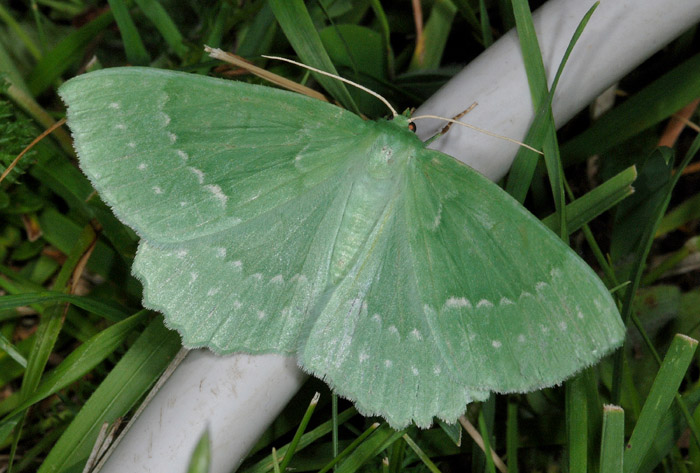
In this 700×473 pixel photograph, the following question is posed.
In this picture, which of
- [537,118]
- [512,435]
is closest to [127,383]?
[512,435]

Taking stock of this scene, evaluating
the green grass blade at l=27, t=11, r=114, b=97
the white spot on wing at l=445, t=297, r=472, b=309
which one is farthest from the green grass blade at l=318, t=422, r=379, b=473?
the green grass blade at l=27, t=11, r=114, b=97

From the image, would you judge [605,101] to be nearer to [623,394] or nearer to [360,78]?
[360,78]

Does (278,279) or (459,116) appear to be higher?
(459,116)

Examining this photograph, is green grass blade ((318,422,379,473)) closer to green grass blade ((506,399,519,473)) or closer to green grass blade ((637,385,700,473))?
green grass blade ((506,399,519,473))

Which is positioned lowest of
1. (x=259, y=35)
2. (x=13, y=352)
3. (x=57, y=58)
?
(x=13, y=352)

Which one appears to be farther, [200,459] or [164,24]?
[164,24]

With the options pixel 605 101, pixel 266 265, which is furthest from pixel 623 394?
pixel 266 265

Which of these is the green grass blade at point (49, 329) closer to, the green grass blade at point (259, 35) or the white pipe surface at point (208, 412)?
the white pipe surface at point (208, 412)

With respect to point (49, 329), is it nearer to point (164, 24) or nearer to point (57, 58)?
point (57, 58)
